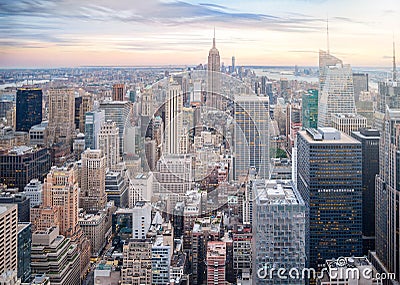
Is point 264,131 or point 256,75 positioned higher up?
point 256,75

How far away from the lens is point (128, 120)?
3727 millimetres

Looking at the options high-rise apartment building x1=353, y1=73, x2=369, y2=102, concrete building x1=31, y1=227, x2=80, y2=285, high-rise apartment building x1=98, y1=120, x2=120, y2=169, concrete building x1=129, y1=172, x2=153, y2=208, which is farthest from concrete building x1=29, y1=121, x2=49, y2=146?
high-rise apartment building x1=353, y1=73, x2=369, y2=102

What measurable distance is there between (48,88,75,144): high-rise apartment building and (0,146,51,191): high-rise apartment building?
287mm

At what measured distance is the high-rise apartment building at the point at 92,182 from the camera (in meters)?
4.91

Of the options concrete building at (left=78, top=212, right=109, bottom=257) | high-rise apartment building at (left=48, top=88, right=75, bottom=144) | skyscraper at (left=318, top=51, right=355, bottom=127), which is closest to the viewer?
concrete building at (left=78, top=212, right=109, bottom=257)

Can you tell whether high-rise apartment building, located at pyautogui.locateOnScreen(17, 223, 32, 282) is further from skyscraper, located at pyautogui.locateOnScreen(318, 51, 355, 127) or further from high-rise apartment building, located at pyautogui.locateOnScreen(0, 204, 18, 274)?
skyscraper, located at pyautogui.locateOnScreen(318, 51, 355, 127)

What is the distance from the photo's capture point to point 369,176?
5039 mm

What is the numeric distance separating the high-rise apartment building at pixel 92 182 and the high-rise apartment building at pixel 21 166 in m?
0.39

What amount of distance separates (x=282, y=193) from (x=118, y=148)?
4.28ft

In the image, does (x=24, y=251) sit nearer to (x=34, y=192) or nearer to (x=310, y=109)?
(x=34, y=192)

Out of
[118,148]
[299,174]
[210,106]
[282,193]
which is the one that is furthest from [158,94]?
[299,174]

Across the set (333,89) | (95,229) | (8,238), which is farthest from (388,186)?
(8,238)

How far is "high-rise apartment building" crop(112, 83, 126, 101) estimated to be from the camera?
14.8 ft

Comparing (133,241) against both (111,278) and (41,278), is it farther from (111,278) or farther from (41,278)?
(41,278)
